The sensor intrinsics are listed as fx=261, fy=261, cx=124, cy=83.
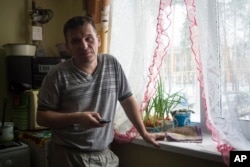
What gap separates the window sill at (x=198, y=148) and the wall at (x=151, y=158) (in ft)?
0.24

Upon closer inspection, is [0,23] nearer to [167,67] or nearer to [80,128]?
[80,128]

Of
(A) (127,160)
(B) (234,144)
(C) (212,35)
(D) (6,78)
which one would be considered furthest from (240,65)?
(D) (6,78)

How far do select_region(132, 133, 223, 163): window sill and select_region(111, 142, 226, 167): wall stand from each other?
0.24ft

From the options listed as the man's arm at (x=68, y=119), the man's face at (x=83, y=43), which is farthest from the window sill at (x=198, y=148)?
the man's face at (x=83, y=43)

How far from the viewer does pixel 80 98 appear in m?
1.22

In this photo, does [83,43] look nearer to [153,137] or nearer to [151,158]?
[153,137]

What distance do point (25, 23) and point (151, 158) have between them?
140cm

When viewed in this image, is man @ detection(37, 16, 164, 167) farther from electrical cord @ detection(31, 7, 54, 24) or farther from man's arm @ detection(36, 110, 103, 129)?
electrical cord @ detection(31, 7, 54, 24)

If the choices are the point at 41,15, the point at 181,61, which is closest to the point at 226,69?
the point at 181,61

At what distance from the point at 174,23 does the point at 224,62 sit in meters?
0.35

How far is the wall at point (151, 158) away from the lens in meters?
1.32

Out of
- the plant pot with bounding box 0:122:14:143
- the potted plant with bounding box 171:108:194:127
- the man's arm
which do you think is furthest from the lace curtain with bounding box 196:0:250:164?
Answer: the plant pot with bounding box 0:122:14:143

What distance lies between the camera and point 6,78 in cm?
196

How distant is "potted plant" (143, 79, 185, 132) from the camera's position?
147cm
